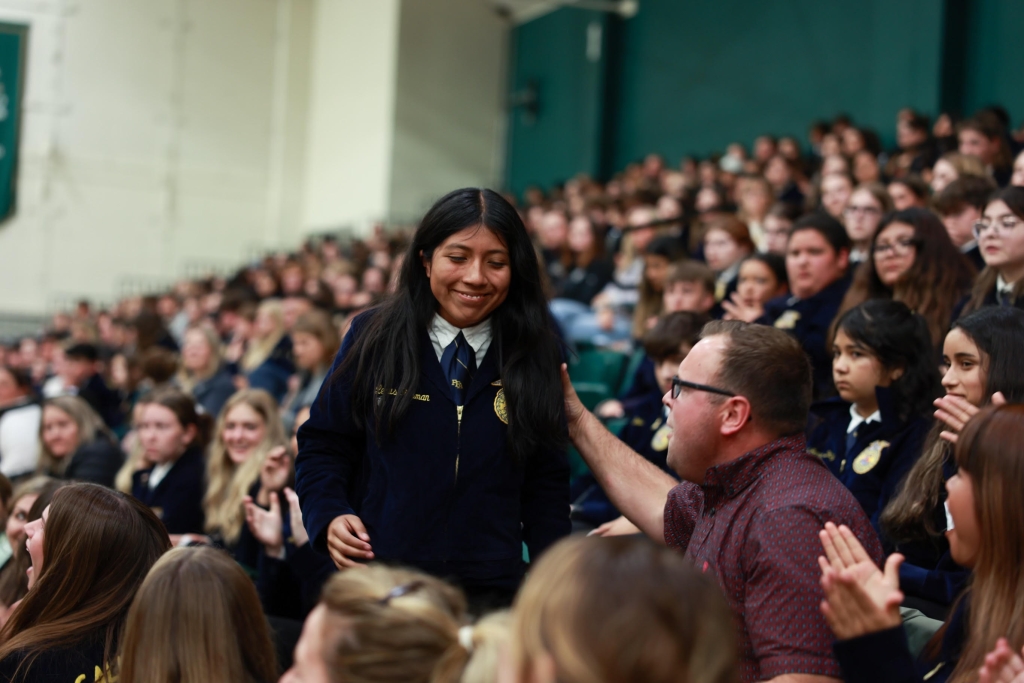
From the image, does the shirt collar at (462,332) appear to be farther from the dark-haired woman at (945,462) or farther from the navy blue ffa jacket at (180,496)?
the navy blue ffa jacket at (180,496)

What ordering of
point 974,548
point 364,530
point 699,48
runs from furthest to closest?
1. point 699,48
2. point 364,530
3. point 974,548

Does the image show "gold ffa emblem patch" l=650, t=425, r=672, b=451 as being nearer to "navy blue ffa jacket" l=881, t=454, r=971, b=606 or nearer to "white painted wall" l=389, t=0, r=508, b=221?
"navy blue ffa jacket" l=881, t=454, r=971, b=606

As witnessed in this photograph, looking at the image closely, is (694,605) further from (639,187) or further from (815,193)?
(639,187)

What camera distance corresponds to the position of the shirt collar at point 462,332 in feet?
8.15

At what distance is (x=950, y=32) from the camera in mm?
Result: 9477

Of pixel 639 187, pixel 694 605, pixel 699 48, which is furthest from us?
pixel 699 48

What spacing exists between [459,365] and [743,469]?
0.67 metres

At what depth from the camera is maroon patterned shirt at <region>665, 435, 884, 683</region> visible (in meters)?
1.93

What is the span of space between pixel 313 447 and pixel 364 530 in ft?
0.94

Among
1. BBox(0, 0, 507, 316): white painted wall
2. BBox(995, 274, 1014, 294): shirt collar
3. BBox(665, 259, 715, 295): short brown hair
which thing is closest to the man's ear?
BBox(995, 274, 1014, 294): shirt collar

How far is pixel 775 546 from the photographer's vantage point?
200 centimetres

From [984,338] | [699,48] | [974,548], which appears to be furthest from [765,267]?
[699,48]

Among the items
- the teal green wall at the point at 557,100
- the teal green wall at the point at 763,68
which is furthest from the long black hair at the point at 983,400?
the teal green wall at the point at 557,100

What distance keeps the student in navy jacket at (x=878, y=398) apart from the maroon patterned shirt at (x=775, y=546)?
1.11 metres
